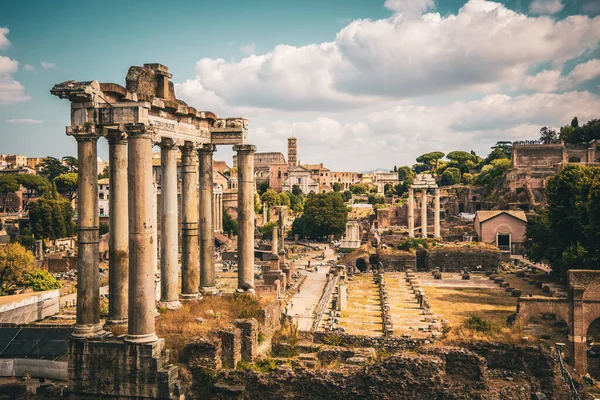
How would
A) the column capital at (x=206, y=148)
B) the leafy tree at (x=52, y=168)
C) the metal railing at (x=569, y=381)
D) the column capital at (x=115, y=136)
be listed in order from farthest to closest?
the leafy tree at (x=52, y=168) → the column capital at (x=206, y=148) → the metal railing at (x=569, y=381) → the column capital at (x=115, y=136)

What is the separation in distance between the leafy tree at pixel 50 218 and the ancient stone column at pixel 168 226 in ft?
182

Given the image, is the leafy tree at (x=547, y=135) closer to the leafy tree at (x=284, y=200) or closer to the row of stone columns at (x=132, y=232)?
the leafy tree at (x=284, y=200)

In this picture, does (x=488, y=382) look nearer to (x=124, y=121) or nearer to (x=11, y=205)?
(x=124, y=121)

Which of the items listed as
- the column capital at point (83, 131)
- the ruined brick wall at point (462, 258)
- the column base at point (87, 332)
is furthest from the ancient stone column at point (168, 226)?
the ruined brick wall at point (462, 258)

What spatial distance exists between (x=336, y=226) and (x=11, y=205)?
52.7 metres

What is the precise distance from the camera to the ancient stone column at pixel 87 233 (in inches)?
574

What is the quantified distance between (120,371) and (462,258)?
50.6 metres

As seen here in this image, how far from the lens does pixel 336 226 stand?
86.7 meters

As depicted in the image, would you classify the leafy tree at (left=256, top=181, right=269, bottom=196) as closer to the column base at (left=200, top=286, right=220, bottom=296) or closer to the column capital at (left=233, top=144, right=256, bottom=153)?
the column base at (left=200, top=286, right=220, bottom=296)

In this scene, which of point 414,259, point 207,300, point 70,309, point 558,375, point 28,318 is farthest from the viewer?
point 414,259

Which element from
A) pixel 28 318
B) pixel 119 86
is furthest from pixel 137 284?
pixel 28 318

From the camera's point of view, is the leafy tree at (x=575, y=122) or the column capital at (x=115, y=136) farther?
the leafy tree at (x=575, y=122)

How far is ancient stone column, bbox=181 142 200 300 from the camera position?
18.9 meters

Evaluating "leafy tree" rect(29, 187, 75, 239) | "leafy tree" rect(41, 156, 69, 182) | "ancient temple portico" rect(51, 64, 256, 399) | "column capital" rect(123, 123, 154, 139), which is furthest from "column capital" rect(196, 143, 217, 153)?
"leafy tree" rect(41, 156, 69, 182)
